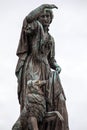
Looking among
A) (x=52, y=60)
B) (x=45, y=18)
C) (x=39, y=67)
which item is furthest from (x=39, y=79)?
(x=45, y=18)

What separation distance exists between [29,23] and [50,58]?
4.53 ft

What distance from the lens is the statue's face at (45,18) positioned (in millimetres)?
20734

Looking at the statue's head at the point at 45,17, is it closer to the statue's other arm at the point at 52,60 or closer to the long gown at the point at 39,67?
the long gown at the point at 39,67

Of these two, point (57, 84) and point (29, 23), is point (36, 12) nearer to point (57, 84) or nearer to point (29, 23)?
point (29, 23)

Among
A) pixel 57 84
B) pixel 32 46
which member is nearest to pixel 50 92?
pixel 57 84

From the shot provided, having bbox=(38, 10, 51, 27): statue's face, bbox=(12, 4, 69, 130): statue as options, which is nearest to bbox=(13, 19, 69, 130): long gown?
bbox=(12, 4, 69, 130): statue

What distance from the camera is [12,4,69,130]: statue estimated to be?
19406 millimetres

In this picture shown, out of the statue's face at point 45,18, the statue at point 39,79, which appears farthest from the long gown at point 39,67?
the statue's face at point 45,18

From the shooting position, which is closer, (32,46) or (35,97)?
(35,97)

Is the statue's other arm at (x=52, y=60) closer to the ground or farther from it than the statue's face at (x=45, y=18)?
closer to the ground

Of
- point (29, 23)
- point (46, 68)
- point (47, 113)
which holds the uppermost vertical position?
point (29, 23)

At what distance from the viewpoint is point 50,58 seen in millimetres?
20875

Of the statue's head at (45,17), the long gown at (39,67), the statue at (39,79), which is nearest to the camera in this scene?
the statue at (39,79)

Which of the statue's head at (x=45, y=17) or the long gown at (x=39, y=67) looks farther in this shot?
the statue's head at (x=45, y=17)
